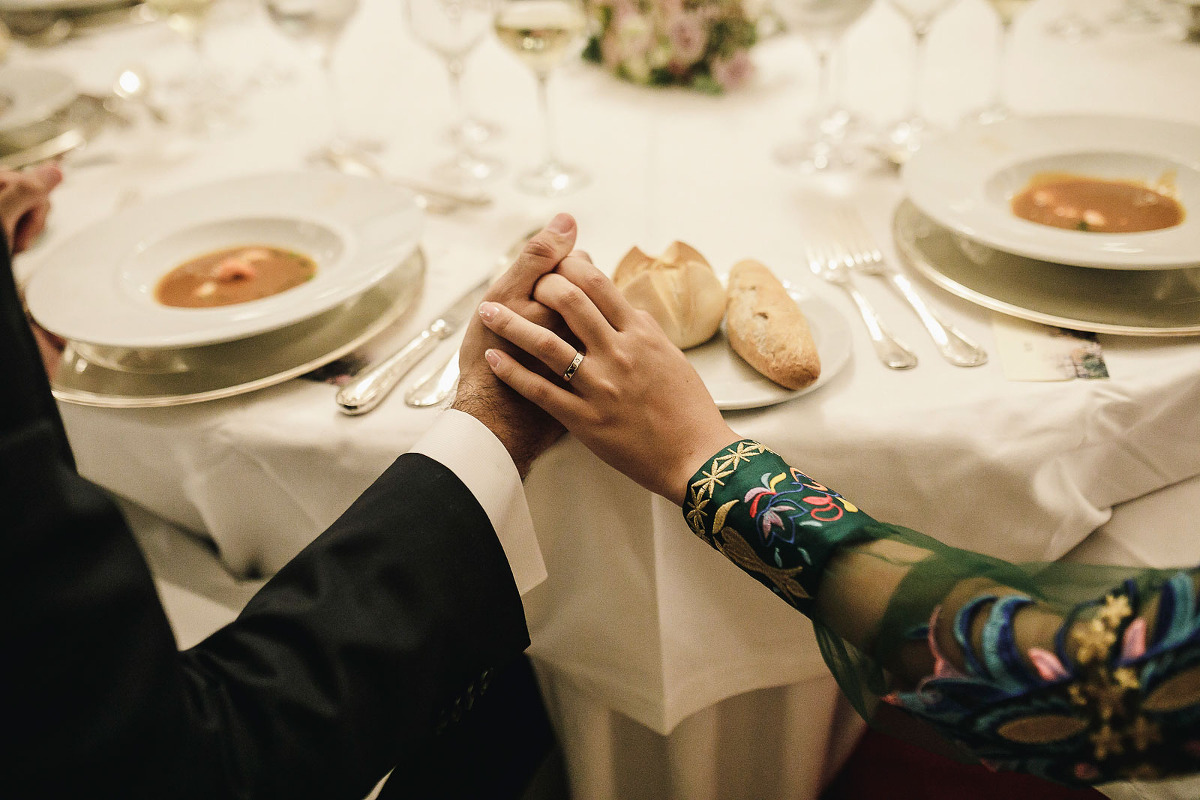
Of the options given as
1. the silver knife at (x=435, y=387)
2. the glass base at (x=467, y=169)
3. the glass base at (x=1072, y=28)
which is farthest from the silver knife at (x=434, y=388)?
the glass base at (x=1072, y=28)

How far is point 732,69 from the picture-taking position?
1.70m

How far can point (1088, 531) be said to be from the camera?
894 mm

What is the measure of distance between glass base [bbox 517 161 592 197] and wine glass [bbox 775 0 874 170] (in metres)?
0.36

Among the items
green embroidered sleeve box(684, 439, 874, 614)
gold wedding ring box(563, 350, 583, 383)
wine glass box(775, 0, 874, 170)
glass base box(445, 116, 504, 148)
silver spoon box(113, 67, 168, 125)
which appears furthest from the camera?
silver spoon box(113, 67, 168, 125)

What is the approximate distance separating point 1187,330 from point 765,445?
49 cm

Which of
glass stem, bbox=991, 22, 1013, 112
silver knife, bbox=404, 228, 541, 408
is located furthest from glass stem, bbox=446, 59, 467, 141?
glass stem, bbox=991, 22, 1013, 112

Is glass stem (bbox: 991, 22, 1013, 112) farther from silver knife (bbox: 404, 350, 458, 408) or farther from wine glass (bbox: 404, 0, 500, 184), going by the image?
silver knife (bbox: 404, 350, 458, 408)

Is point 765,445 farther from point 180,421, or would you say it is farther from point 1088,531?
point 180,421

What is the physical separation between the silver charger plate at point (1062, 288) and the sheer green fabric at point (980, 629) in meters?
0.37

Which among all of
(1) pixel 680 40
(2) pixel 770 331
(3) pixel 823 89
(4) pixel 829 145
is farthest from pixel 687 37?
(2) pixel 770 331

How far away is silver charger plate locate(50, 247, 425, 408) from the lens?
95 cm

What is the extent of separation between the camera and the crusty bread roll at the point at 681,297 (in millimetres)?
917

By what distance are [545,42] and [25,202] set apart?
88cm

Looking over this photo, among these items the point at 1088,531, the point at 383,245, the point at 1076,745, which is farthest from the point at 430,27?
the point at 1076,745
